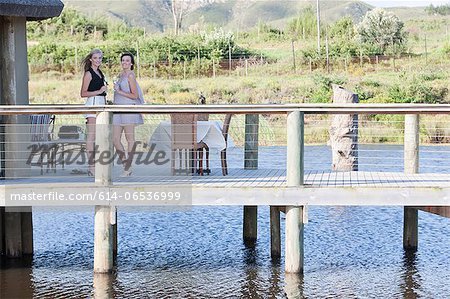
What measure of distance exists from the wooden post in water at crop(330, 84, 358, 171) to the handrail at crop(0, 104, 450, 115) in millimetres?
4800

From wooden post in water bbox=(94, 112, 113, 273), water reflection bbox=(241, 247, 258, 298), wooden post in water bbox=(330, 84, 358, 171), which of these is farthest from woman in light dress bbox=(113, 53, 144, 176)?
wooden post in water bbox=(330, 84, 358, 171)

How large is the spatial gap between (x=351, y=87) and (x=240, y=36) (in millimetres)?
20230

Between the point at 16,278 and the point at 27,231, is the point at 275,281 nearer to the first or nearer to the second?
the point at 16,278

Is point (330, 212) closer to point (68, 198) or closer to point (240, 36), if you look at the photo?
point (68, 198)

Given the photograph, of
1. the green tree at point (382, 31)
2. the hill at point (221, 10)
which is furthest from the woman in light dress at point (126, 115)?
the hill at point (221, 10)

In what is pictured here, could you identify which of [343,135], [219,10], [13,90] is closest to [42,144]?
[13,90]

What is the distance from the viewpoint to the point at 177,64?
44969 mm

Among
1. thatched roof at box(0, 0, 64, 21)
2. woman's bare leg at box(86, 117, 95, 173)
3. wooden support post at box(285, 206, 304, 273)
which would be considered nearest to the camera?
wooden support post at box(285, 206, 304, 273)

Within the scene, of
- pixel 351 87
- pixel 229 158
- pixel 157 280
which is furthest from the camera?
pixel 351 87

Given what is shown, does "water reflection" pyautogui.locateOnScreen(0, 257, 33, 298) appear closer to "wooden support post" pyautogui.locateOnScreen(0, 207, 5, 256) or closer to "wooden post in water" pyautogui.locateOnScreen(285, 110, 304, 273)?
"wooden support post" pyautogui.locateOnScreen(0, 207, 5, 256)

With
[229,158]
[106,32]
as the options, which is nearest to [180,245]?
[229,158]

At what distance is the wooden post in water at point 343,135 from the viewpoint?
16031 millimetres

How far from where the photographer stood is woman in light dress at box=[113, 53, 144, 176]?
12227mm

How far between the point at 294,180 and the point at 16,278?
3.46 metres
